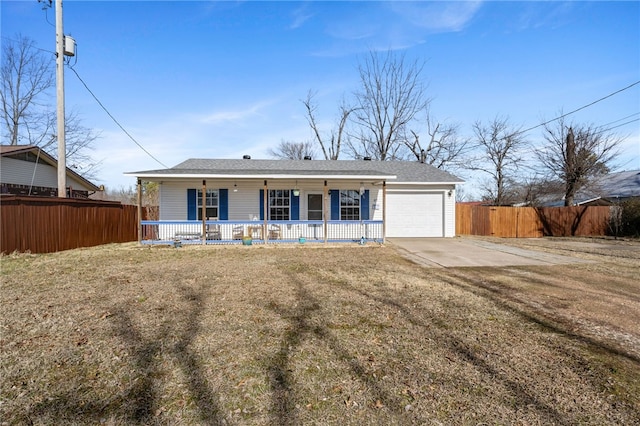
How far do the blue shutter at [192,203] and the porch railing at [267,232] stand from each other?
62cm

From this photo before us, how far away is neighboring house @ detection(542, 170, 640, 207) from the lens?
74.9 feet

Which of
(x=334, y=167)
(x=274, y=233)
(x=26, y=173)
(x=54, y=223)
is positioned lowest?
(x=274, y=233)

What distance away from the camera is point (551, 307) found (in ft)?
16.6

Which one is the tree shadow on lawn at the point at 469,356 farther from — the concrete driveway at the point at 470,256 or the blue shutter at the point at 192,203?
the blue shutter at the point at 192,203

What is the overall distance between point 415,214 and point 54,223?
14.4m

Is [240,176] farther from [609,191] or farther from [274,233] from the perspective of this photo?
[609,191]

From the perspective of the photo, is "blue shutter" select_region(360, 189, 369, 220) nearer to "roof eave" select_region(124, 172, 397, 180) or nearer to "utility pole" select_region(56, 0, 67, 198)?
"roof eave" select_region(124, 172, 397, 180)

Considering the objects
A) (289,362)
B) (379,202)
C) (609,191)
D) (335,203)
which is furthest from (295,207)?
(609,191)

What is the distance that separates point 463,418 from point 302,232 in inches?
469

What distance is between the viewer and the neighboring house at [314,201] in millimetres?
13047

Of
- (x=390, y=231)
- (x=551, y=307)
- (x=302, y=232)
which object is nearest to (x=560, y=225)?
(x=390, y=231)

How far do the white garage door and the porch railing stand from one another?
1.75 metres

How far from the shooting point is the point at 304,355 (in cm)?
338

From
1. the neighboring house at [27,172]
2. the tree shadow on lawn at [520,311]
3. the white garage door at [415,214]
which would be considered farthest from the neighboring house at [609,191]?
the neighboring house at [27,172]
